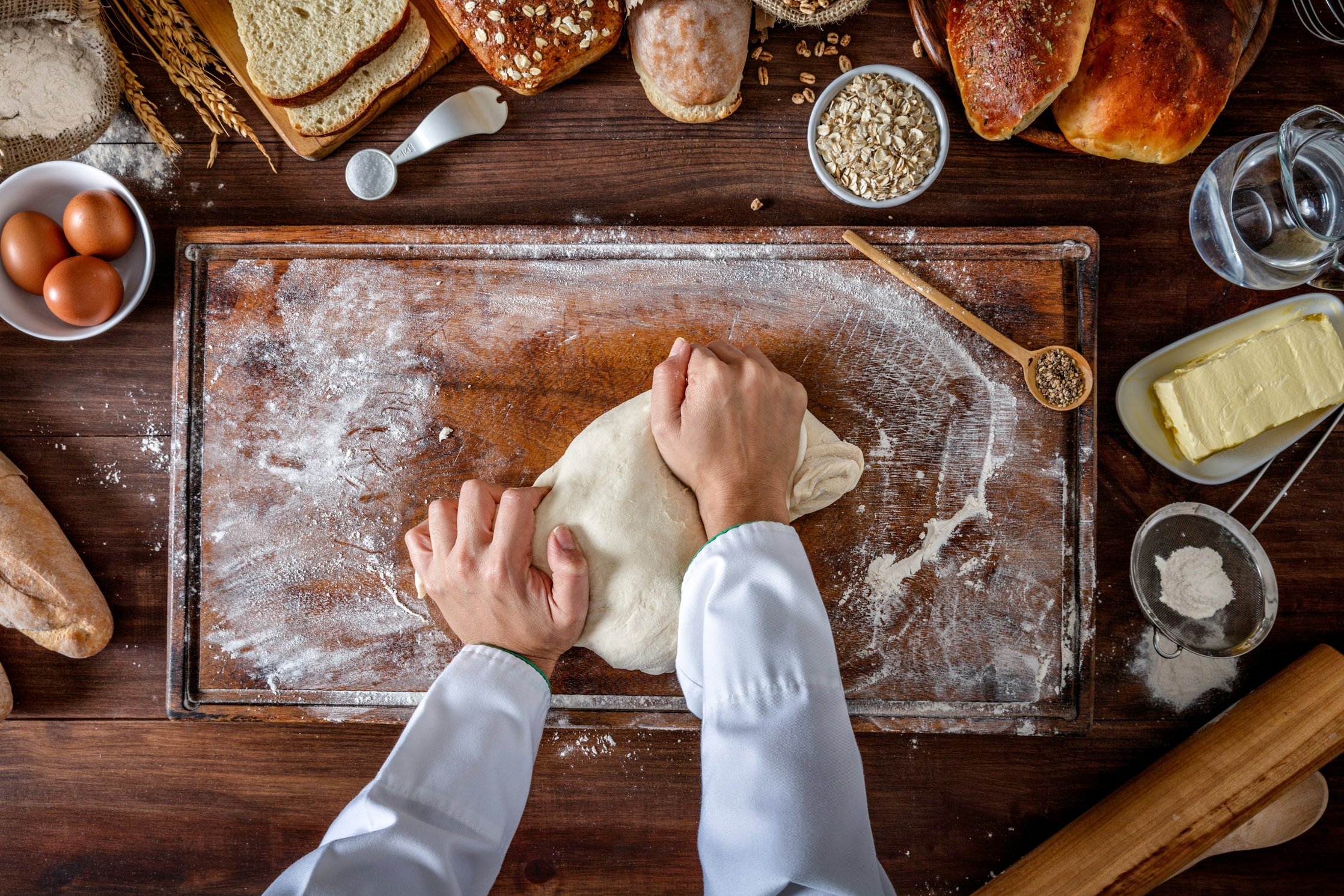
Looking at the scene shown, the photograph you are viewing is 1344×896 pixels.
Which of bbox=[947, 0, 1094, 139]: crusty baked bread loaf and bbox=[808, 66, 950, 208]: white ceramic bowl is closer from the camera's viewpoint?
bbox=[947, 0, 1094, 139]: crusty baked bread loaf

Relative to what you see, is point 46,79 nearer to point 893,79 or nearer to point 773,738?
point 893,79

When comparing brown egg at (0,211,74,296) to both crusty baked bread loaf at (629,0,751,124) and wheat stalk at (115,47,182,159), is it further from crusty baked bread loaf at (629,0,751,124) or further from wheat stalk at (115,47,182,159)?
crusty baked bread loaf at (629,0,751,124)

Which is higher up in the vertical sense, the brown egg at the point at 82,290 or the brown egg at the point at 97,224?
the brown egg at the point at 97,224

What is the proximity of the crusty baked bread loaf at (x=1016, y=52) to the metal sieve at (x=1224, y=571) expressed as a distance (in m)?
0.69

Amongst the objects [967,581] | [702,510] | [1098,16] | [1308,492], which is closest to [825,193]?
[1098,16]

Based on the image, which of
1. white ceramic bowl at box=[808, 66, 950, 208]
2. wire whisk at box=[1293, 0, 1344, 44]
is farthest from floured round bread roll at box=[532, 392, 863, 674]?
wire whisk at box=[1293, 0, 1344, 44]

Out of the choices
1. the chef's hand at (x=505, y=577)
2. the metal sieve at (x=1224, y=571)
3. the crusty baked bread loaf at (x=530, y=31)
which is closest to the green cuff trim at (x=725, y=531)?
the chef's hand at (x=505, y=577)

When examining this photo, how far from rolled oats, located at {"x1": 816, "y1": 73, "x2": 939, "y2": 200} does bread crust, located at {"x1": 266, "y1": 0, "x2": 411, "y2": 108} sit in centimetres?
71

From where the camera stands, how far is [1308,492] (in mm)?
1257

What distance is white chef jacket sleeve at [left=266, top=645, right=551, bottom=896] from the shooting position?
2.78 feet

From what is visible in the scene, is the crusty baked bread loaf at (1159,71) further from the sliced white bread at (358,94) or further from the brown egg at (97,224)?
the brown egg at (97,224)

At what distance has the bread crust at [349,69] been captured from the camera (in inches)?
46.3

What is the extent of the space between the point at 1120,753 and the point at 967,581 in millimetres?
425

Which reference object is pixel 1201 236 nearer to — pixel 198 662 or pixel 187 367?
pixel 187 367
